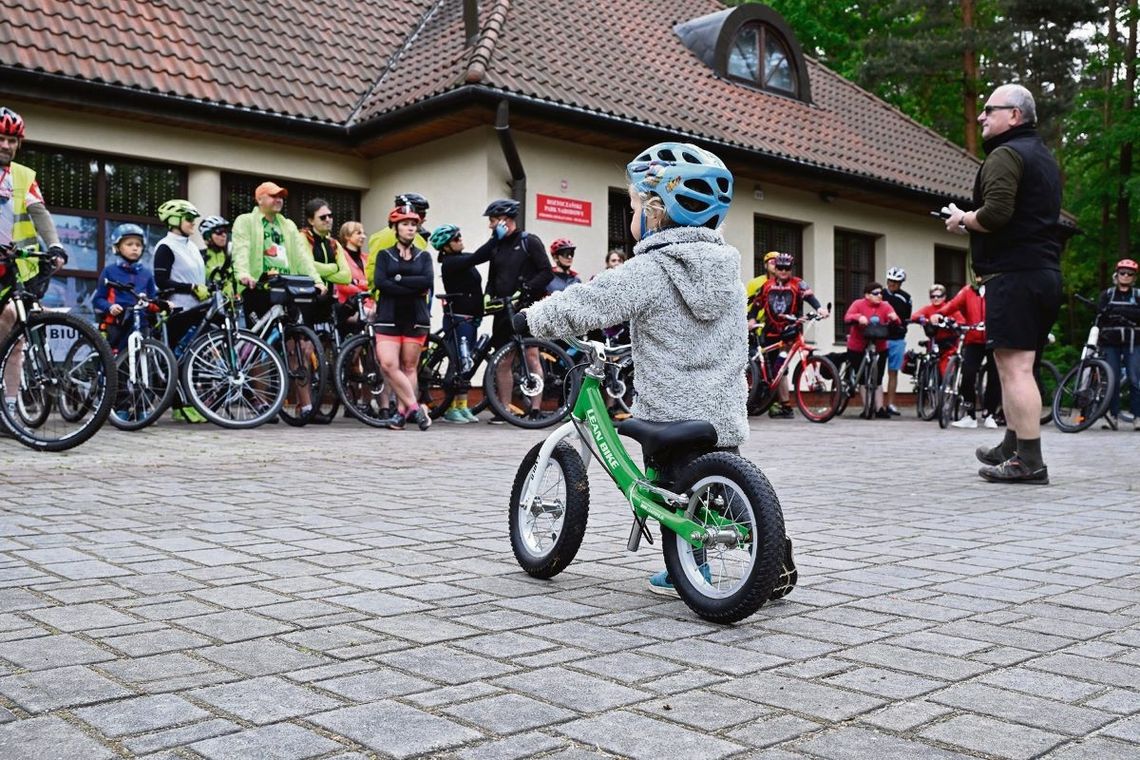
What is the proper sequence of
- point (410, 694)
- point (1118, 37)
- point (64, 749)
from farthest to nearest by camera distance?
point (1118, 37) < point (410, 694) < point (64, 749)

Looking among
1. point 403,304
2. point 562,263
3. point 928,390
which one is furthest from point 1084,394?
point 403,304

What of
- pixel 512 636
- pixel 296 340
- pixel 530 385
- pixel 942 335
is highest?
pixel 942 335

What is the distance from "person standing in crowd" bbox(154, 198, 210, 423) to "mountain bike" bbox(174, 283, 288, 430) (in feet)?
2.12

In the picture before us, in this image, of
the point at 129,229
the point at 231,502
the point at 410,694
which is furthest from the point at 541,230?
the point at 410,694

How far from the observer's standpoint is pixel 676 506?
152 inches

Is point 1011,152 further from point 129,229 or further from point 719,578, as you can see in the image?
point 129,229

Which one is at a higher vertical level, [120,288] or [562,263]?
[562,263]

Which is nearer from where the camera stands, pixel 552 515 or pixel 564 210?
pixel 552 515

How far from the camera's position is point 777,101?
69.6ft

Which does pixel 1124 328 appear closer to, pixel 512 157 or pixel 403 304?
pixel 512 157

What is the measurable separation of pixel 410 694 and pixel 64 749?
765mm

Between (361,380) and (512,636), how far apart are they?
7915 mm

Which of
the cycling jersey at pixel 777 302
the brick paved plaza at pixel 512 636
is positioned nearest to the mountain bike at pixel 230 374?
the brick paved plaza at pixel 512 636

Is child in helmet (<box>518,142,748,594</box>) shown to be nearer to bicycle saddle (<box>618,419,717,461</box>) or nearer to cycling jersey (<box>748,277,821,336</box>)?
bicycle saddle (<box>618,419,717,461</box>)
